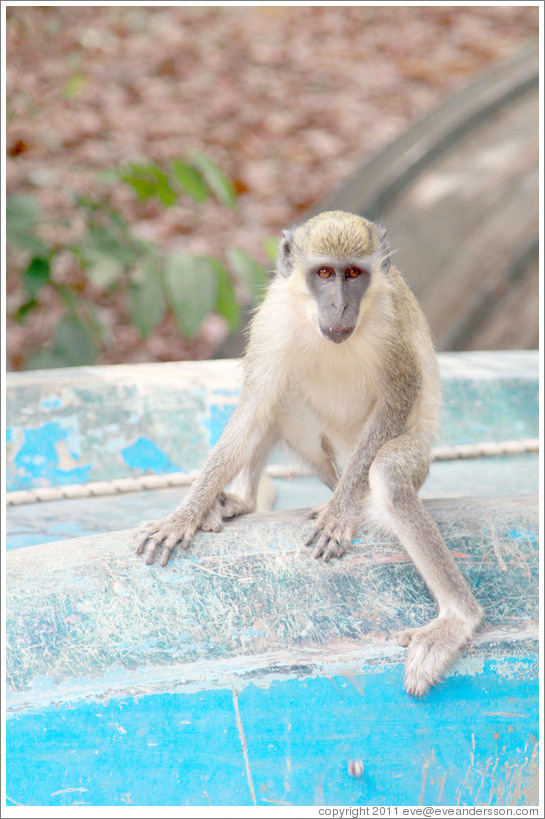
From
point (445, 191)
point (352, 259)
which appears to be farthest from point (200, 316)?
point (445, 191)

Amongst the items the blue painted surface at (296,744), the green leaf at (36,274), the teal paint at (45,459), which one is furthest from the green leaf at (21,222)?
the blue painted surface at (296,744)

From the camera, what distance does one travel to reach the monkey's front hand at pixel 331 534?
2.12m

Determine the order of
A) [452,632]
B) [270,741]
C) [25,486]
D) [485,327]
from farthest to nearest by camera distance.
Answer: [485,327] → [25,486] → [452,632] → [270,741]

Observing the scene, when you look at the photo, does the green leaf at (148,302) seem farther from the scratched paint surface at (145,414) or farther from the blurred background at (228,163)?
the scratched paint surface at (145,414)

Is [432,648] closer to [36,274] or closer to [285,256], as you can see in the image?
[285,256]

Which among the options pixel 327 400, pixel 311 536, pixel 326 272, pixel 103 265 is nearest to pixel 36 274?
pixel 103 265

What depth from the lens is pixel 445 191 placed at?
482cm

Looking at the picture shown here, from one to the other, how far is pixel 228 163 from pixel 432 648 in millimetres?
6256

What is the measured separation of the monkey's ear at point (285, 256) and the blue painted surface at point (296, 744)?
1.19 meters

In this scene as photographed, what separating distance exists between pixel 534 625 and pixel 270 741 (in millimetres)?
637

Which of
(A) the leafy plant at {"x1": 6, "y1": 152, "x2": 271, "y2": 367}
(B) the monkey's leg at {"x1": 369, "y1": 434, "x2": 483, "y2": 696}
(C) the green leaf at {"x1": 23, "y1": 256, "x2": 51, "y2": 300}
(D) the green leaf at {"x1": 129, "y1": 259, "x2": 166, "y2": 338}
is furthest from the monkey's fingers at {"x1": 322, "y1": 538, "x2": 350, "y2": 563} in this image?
(C) the green leaf at {"x1": 23, "y1": 256, "x2": 51, "y2": 300}

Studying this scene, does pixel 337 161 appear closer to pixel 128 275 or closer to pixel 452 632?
pixel 128 275

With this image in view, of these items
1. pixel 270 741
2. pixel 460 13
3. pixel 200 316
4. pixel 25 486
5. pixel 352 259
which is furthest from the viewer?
pixel 460 13

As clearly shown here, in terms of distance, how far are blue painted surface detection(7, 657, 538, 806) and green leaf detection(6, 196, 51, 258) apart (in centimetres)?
256
